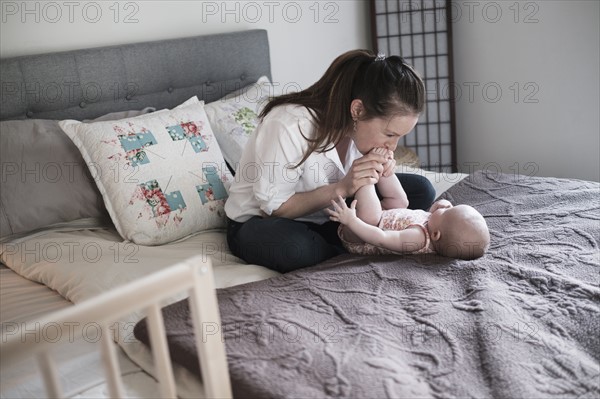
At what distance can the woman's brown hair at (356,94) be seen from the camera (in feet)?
6.07

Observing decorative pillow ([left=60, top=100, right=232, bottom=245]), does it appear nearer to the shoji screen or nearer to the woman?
the woman

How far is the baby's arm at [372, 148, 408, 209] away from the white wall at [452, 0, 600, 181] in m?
1.41

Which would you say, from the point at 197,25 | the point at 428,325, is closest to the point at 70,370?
the point at 428,325

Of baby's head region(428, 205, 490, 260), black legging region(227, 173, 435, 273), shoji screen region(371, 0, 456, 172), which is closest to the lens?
baby's head region(428, 205, 490, 260)

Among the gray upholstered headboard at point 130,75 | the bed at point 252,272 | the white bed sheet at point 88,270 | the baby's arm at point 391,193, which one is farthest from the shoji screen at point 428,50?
the white bed sheet at point 88,270

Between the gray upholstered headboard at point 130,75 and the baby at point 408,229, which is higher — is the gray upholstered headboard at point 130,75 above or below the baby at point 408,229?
above

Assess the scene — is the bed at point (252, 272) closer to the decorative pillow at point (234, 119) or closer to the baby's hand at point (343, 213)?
the decorative pillow at point (234, 119)

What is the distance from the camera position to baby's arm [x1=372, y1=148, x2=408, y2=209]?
6.79ft

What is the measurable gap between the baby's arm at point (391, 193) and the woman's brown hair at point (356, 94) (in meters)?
0.21

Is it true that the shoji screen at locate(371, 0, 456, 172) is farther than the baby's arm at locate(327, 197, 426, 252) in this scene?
Yes

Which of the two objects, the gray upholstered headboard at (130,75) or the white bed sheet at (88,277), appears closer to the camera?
the white bed sheet at (88,277)

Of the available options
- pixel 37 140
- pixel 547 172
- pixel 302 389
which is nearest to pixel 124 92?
pixel 37 140

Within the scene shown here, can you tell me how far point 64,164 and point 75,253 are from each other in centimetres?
31

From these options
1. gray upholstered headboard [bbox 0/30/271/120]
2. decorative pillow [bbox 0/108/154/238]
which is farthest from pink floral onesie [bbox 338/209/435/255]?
gray upholstered headboard [bbox 0/30/271/120]
